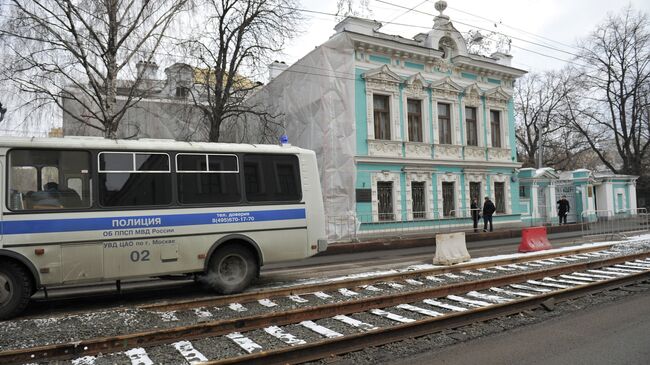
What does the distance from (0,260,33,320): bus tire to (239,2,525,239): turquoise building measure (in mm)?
14227

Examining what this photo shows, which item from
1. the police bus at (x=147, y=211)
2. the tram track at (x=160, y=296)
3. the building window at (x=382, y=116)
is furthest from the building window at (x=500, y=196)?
the police bus at (x=147, y=211)

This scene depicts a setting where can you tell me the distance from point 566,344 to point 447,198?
20130mm

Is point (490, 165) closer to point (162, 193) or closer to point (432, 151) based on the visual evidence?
point (432, 151)

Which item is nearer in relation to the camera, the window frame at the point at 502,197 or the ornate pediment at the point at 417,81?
the ornate pediment at the point at 417,81

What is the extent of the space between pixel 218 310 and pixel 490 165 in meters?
22.6

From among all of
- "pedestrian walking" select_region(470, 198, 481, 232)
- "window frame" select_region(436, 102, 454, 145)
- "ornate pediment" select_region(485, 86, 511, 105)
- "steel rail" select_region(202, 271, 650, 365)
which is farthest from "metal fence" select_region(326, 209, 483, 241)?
"steel rail" select_region(202, 271, 650, 365)

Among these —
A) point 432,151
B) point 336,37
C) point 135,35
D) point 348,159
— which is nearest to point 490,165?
point 432,151

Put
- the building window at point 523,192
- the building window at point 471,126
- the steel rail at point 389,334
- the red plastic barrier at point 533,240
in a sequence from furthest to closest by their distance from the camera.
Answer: the building window at point 523,192 → the building window at point 471,126 → the red plastic barrier at point 533,240 → the steel rail at point 389,334

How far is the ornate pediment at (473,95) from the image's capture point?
2686 cm

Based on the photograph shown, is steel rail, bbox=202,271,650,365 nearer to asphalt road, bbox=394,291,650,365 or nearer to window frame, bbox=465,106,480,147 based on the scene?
asphalt road, bbox=394,291,650,365

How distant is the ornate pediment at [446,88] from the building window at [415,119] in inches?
47.9

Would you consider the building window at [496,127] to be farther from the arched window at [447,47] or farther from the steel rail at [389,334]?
the steel rail at [389,334]

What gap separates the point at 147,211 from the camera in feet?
27.0

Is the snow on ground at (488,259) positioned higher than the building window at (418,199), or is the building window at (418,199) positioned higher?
the building window at (418,199)
